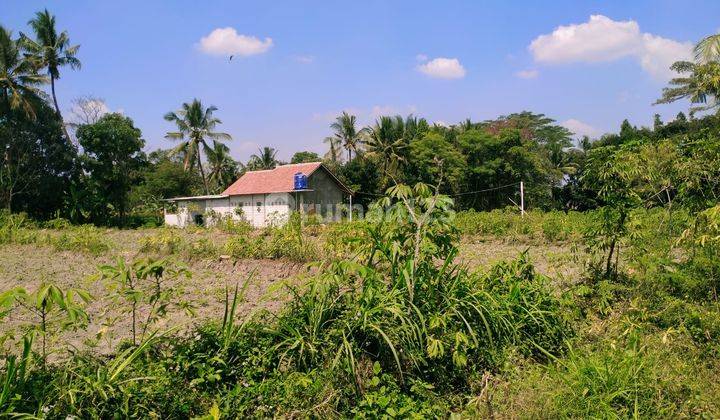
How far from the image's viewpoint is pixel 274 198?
24938 millimetres

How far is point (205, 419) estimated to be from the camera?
226 centimetres

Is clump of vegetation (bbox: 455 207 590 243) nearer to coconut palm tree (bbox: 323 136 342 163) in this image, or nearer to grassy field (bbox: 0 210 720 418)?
grassy field (bbox: 0 210 720 418)

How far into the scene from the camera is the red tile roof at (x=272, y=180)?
965 inches

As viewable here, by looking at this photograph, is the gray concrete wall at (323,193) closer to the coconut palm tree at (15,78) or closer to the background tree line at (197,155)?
the background tree line at (197,155)

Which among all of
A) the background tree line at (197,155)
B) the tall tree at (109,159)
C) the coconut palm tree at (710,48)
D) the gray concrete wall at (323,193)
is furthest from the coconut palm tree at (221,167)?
the coconut palm tree at (710,48)

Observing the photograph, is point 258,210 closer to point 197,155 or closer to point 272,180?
point 272,180

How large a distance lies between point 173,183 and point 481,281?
34.7m

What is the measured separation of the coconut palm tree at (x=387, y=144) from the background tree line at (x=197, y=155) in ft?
0.26

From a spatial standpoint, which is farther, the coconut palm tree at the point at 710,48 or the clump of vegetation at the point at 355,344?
the coconut palm tree at the point at 710,48

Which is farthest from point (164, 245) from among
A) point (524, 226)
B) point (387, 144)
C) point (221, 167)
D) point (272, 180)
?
point (221, 167)

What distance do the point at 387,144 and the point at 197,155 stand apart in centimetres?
1282

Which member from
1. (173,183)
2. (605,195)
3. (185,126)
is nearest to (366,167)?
(185,126)

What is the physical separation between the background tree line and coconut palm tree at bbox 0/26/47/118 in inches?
1.9

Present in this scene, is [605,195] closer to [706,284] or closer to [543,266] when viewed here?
[706,284]
